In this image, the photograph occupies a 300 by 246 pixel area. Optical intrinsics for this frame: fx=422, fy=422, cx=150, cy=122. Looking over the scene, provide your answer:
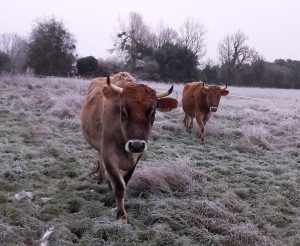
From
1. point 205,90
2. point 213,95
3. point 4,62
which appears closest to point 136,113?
point 213,95

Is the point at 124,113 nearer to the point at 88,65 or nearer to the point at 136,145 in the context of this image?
the point at 136,145

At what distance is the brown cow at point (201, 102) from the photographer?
37.8 ft

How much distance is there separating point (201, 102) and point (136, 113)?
7.50m

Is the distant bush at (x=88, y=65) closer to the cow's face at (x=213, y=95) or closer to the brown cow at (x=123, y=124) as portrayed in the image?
the cow's face at (x=213, y=95)

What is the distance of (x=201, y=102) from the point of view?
1204 centimetres

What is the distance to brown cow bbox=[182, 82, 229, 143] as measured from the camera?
1153cm

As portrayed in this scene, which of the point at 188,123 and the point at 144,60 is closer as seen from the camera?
the point at 188,123

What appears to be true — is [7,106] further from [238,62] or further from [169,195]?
[238,62]

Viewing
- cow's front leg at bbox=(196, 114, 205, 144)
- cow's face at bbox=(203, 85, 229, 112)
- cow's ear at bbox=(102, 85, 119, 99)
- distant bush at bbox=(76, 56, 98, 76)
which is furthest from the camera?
distant bush at bbox=(76, 56, 98, 76)

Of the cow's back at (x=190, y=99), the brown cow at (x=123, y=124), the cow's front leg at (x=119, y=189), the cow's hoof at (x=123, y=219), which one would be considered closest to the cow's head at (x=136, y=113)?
the brown cow at (x=123, y=124)

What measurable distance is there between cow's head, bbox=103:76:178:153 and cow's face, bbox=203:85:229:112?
6.63 metres

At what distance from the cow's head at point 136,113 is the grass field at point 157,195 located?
987 mm

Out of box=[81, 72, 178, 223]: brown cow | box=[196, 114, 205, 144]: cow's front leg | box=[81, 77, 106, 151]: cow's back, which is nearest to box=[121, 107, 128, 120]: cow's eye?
box=[81, 72, 178, 223]: brown cow

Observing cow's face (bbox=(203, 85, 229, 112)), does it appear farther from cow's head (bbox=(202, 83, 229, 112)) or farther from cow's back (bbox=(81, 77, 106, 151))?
cow's back (bbox=(81, 77, 106, 151))
